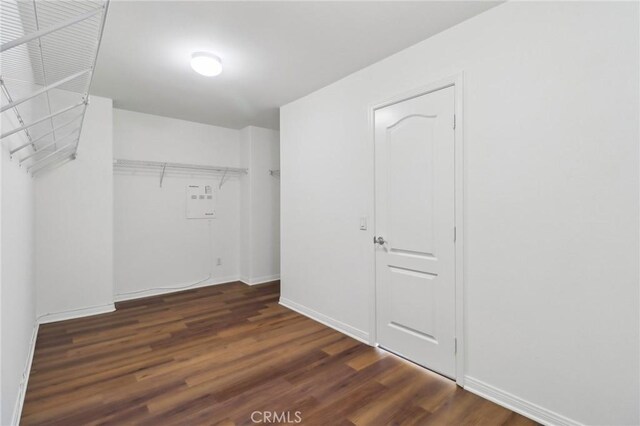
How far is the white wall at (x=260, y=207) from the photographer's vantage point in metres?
4.92

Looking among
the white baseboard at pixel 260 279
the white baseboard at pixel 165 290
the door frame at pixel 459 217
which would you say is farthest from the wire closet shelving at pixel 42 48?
the white baseboard at pixel 260 279

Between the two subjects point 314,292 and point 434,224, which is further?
point 314,292

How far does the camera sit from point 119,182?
4.11 metres

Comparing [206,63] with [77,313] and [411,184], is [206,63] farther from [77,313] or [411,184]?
[77,313]

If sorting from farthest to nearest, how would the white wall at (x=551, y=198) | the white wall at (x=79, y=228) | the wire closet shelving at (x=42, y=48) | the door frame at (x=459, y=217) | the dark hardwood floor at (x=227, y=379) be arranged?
the white wall at (x=79, y=228), the door frame at (x=459, y=217), the dark hardwood floor at (x=227, y=379), the white wall at (x=551, y=198), the wire closet shelving at (x=42, y=48)

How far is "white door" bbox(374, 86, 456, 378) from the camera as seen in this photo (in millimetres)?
2227

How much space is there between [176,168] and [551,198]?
449 cm

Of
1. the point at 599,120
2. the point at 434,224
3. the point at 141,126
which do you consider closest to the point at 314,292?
the point at 434,224

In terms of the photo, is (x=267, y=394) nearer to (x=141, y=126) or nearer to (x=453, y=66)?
(x=453, y=66)

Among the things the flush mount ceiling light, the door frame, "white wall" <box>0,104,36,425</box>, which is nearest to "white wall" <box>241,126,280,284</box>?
the flush mount ceiling light

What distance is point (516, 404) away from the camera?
6.16 feet

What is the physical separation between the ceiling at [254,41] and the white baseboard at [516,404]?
8.17ft

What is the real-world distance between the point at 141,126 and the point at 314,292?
3326mm

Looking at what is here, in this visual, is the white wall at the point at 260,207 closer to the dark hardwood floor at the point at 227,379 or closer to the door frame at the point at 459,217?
the dark hardwood floor at the point at 227,379
